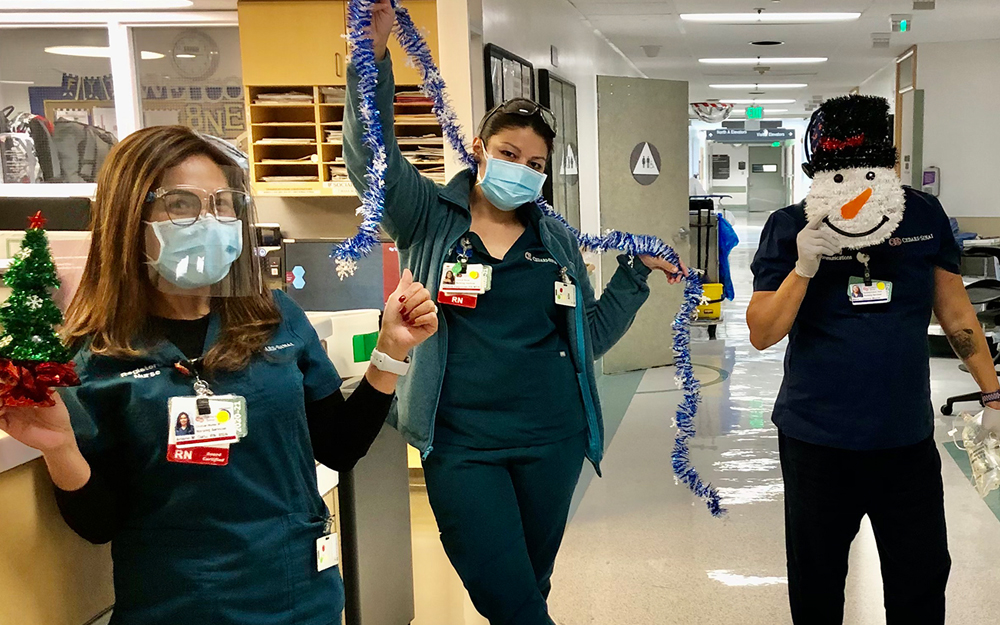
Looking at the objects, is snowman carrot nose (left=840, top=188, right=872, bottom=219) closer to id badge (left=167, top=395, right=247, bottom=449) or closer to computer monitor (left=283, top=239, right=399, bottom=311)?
id badge (left=167, top=395, right=247, bottom=449)

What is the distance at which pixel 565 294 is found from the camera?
203 centimetres

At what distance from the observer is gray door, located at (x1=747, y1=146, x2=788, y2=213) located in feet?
105

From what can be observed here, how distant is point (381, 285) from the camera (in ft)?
11.1

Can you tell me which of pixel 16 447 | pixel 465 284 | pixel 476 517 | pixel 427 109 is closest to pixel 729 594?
pixel 476 517

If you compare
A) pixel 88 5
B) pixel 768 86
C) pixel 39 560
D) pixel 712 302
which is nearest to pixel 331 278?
pixel 39 560

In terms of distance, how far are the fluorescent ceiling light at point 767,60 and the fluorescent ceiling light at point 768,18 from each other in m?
2.61

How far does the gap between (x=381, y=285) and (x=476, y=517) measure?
163 centimetres

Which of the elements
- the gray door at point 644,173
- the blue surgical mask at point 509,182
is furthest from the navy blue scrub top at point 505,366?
the gray door at point 644,173

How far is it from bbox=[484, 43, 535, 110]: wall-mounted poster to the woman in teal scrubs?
272cm

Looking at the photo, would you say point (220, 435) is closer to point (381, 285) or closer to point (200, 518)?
point (200, 518)

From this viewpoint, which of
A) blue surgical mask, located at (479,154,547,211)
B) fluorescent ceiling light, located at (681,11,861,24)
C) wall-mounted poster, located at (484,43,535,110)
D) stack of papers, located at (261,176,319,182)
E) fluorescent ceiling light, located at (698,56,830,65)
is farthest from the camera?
fluorescent ceiling light, located at (698,56,830,65)

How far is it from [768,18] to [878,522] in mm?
6765

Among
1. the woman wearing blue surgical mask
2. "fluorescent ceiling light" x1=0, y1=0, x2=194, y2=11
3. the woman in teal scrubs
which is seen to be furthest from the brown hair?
"fluorescent ceiling light" x1=0, y1=0, x2=194, y2=11

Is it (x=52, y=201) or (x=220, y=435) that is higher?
(x=52, y=201)
